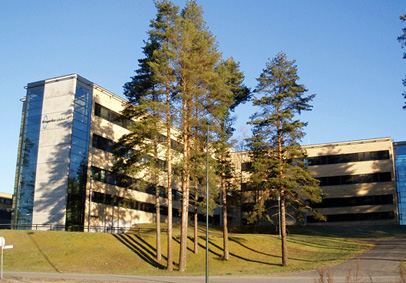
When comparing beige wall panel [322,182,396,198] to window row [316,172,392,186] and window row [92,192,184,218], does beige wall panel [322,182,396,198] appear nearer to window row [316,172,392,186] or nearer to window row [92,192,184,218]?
window row [316,172,392,186]

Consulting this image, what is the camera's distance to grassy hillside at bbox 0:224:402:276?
27734 mm

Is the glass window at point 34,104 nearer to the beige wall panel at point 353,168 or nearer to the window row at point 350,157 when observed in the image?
the window row at point 350,157

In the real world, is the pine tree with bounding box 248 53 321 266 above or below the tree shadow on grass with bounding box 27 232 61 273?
above

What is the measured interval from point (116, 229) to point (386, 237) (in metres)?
31.1

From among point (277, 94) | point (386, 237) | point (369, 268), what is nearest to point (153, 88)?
point (277, 94)

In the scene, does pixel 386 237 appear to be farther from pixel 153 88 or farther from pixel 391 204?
pixel 153 88

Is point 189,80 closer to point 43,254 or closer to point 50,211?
point 43,254

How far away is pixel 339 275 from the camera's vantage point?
77.6ft

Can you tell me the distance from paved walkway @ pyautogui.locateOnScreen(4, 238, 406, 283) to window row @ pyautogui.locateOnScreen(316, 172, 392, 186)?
70.9 feet

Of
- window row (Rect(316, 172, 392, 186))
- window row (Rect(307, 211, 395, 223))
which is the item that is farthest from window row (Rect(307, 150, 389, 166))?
window row (Rect(307, 211, 395, 223))

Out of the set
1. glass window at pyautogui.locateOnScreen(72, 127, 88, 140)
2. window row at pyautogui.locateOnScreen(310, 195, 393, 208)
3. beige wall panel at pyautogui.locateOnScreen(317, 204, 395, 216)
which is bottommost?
beige wall panel at pyautogui.locateOnScreen(317, 204, 395, 216)

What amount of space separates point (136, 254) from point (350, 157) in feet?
145

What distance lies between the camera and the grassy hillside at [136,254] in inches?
1092

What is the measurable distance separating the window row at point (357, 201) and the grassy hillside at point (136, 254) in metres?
23.6
